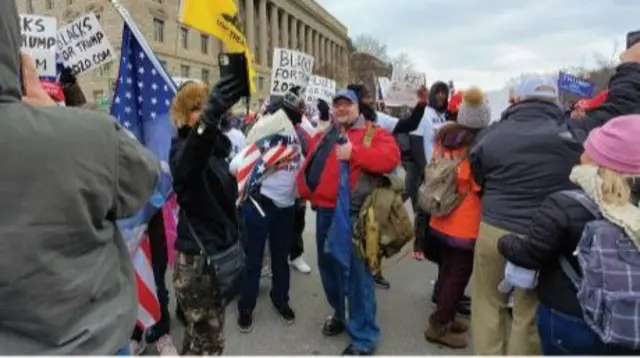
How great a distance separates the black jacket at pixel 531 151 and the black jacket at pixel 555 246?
628mm

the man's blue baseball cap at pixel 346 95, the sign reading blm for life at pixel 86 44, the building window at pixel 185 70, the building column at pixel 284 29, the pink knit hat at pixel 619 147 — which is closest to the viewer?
the pink knit hat at pixel 619 147

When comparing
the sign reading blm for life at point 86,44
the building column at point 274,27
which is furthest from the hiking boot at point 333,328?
the building column at point 274,27

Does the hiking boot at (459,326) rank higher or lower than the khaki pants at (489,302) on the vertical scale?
lower

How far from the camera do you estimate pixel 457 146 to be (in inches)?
148

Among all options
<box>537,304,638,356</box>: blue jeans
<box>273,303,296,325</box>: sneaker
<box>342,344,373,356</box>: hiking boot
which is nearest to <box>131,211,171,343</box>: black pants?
<box>273,303,296,325</box>: sneaker

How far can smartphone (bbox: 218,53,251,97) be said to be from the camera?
229 cm

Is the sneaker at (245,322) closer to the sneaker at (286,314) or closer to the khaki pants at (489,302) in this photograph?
the sneaker at (286,314)

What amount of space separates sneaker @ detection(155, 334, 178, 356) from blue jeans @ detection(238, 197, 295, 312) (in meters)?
0.65

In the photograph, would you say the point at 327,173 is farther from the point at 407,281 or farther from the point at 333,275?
the point at 407,281

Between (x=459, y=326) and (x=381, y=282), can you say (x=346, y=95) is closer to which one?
(x=459, y=326)

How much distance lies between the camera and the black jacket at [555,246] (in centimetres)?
210

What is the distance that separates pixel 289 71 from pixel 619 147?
3.94m

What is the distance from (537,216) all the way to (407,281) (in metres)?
3.09

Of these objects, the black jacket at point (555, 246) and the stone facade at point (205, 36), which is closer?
the black jacket at point (555, 246)
